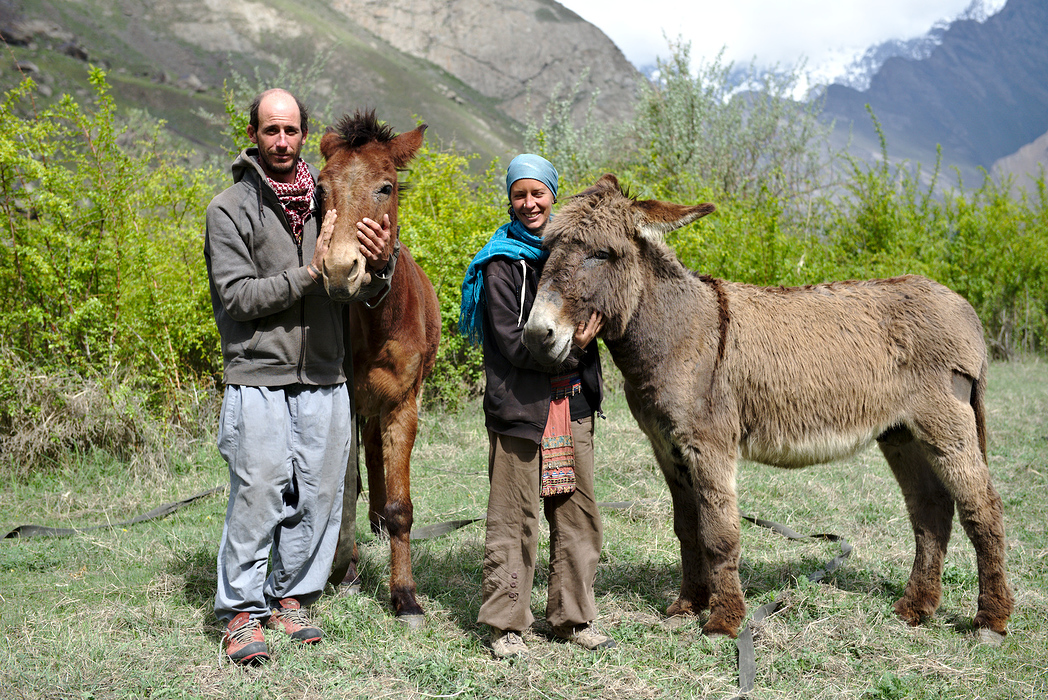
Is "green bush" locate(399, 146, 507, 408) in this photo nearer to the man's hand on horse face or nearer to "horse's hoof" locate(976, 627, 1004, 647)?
the man's hand on horse face

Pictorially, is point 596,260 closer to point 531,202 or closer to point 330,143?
point 531,202

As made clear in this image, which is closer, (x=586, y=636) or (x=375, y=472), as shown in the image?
(x=586, y=636)

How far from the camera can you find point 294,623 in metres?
3.16

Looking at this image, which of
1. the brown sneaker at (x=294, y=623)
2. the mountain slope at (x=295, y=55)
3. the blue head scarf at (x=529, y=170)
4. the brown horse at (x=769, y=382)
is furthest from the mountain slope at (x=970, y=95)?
the brown sneaker at (x=294, y=623)

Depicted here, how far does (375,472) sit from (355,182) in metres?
2.45

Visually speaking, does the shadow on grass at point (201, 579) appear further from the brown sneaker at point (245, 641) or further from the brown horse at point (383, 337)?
the brown horse at point (383, 337)

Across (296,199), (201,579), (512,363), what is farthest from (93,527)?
(512,363)

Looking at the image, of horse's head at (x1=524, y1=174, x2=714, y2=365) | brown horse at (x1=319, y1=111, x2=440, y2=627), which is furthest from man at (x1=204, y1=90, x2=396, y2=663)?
horse's head at (x1=524, y1=174, x2=714, y2=365)

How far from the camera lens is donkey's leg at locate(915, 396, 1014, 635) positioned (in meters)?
3.27

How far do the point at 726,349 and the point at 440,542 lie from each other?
254cm

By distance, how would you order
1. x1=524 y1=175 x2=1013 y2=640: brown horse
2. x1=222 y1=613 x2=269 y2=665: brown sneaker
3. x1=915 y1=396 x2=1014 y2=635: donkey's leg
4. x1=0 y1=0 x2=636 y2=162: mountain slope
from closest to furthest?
x1=222 y1=613 x2=269 y2=665: brown sneaker < x1=524 y1=175 x2=1013 y2=640: brown horse < x1=915 y1=396 x2=1014 y2=635: donkey's leg < x1=0 y1=0 x2=636 y2=162: mountain slope

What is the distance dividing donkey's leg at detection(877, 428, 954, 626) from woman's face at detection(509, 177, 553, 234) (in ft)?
7.39

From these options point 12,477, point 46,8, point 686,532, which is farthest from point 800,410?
point 46,8

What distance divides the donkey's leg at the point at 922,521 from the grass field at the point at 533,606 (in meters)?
0.11
